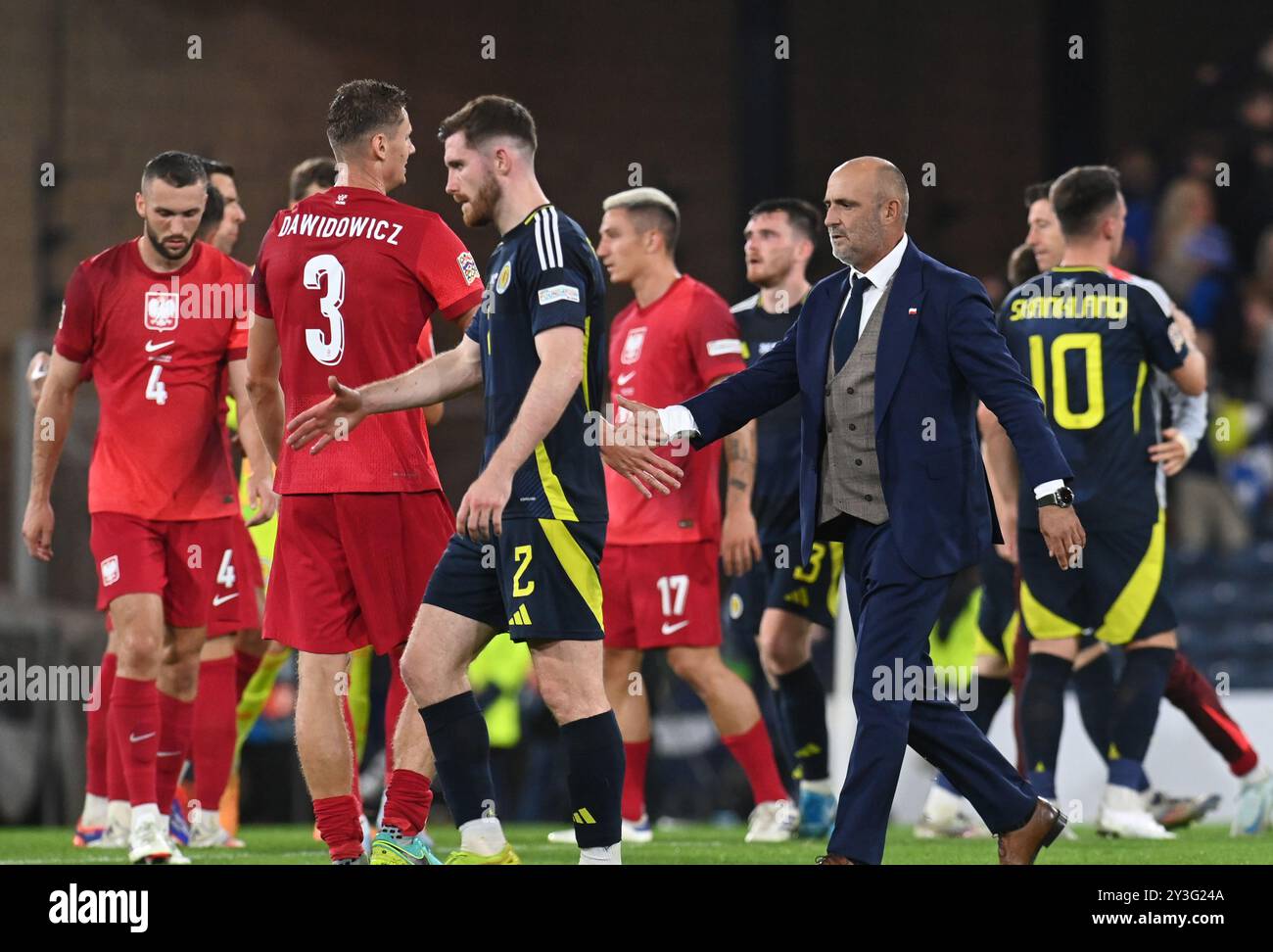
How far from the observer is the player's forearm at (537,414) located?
4770 millimetres

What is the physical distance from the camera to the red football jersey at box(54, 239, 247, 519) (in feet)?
21.1

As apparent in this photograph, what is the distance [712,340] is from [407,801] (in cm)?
250

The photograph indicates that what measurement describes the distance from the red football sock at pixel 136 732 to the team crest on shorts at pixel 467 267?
5.76 feet

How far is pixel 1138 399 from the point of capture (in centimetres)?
689

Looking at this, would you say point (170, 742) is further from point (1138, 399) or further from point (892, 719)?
point (1138, 399)

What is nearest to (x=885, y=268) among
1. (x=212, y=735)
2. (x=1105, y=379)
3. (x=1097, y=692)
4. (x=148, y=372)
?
(x=1105, y=379)

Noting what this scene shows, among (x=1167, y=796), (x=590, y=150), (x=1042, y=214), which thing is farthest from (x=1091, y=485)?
(x=590, y=150)

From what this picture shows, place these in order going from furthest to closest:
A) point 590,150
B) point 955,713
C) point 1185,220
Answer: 1. point 590,150
2. point 1185,220
3. point 955,713

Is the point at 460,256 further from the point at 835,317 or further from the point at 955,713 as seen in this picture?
the point at 955,713

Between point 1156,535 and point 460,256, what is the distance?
287 cm

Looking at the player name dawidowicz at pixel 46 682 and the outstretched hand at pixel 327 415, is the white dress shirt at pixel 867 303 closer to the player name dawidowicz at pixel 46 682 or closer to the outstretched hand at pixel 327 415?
the outstretched hand at pixel 327 415
